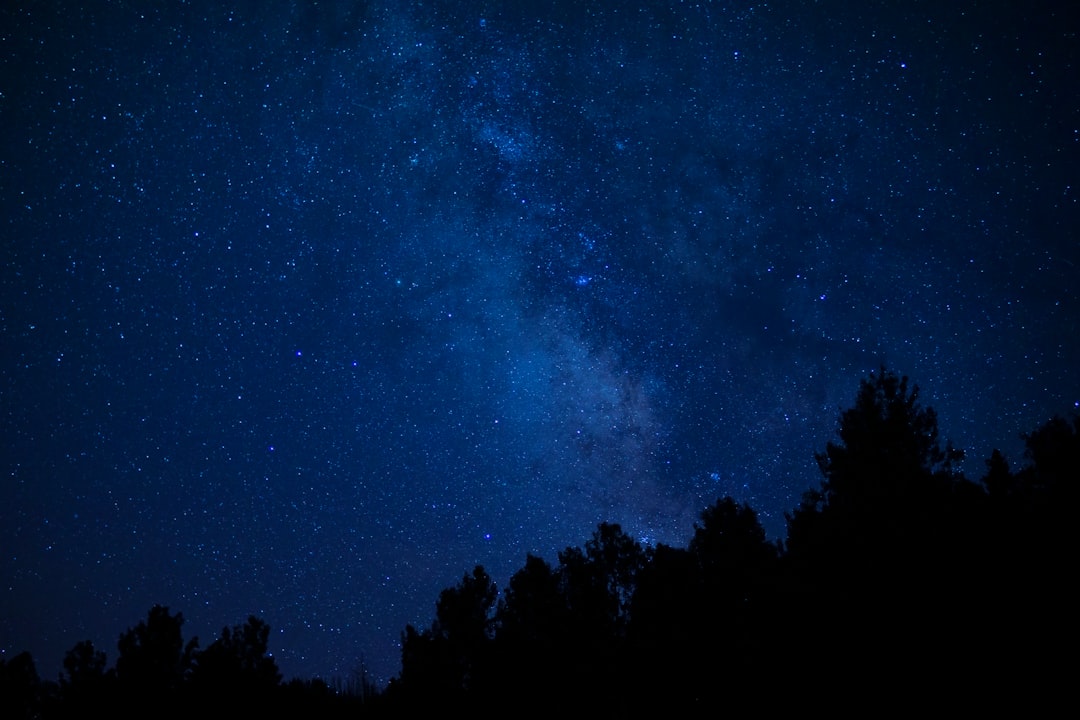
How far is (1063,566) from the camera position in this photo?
9461mm

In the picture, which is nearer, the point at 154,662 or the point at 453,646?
the point at 154,662

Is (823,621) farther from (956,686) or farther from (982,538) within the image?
(982,538)

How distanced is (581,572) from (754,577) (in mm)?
6388

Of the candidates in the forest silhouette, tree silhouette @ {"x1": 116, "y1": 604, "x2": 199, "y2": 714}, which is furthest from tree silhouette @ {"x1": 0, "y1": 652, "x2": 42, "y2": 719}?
tree silhouette @ {"x1": 116, "y1": 604, "x2": 199, "y2": 714}

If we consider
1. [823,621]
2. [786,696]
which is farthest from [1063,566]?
[786,696]

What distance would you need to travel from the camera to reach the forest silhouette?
925cm

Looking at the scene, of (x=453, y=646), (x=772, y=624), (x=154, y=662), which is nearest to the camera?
(x=772, y=624)

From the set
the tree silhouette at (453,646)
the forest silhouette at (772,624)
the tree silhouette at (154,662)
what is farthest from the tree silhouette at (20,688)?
the tree silhouette at (453,646)

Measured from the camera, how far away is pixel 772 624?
1213 centimetres

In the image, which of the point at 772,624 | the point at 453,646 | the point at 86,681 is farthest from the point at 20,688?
the point at 772,624

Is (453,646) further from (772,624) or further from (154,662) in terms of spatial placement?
(772,624)

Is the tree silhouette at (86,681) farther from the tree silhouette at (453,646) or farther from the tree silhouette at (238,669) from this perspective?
the tree silhouette at (453,646)

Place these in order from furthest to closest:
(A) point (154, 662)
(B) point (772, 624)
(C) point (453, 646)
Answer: (C) point (453, 646)
(A) point (154, 662)
(B) point (772, 624)

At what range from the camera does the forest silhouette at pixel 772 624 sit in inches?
364
